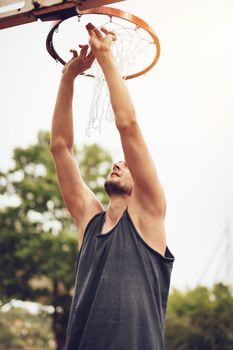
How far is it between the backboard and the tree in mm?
13369

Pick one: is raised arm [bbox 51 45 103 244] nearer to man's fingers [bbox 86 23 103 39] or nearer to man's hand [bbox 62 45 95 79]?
man's hand [bbox 62 45 95 79]

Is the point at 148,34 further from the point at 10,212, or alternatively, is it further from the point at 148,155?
the point at 10,212

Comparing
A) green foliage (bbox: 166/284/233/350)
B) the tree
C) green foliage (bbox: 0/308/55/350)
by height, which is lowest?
green foliage (bbox: 0/308/55/350)

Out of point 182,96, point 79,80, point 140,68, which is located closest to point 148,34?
point 140,68

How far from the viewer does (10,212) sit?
1633 cm

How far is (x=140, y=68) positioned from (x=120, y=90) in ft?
4.03

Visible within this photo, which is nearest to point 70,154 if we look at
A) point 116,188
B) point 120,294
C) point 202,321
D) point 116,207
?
point 116,188

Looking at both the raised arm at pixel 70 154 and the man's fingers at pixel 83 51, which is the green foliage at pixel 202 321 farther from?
the man's fingers at pixel 83 51

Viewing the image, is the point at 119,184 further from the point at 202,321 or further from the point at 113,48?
→ the point at 202,321

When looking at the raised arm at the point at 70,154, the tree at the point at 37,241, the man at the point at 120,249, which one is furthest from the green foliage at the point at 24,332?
the man at the point at 120,249

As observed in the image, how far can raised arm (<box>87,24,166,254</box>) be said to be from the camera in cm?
224

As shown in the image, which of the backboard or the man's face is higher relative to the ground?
the backboard

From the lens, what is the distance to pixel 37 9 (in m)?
2.58

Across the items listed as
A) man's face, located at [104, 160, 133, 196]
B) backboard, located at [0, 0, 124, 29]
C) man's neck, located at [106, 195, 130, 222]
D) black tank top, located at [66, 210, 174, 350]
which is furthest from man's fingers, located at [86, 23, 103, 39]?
black tank top, located at [66, 210, 174, 350]
